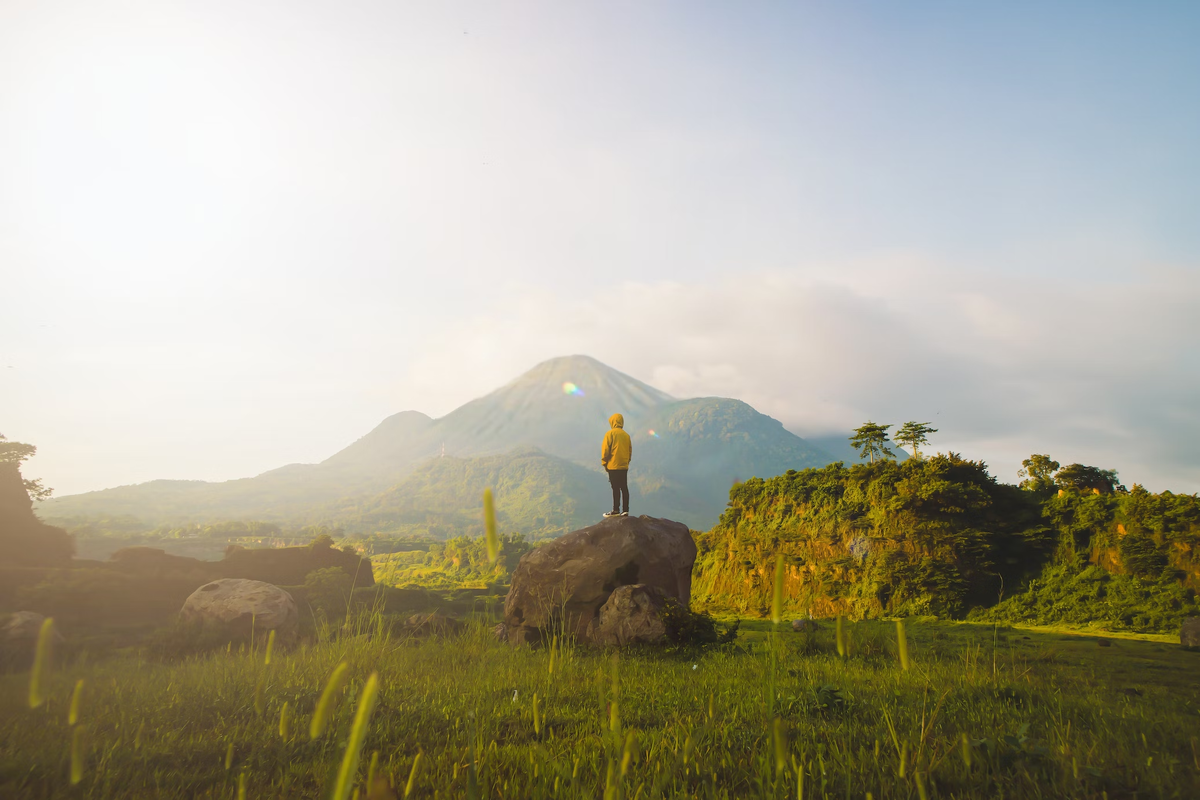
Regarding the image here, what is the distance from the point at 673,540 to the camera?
1550 centimetres

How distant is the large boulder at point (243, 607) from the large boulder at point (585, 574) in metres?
6.22

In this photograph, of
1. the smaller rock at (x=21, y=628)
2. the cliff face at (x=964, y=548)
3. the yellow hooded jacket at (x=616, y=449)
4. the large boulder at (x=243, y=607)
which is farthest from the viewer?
the cliff face at (x=964, y=548)

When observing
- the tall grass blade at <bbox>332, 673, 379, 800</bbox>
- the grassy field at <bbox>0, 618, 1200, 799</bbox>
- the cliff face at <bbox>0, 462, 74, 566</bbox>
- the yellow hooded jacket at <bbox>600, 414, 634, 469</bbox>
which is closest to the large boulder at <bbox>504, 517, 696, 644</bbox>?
the yellow hooded jacket at <bbox>600, 414, 634, 469</bbox>

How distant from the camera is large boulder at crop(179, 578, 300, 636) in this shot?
1428cm

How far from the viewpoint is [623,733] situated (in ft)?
13.5

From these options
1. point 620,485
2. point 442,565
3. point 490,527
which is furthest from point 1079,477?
point 442,565

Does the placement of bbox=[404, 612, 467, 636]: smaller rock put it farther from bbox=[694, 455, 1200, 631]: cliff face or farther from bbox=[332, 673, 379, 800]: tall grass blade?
bbox=[332, 673, 379, 800]: tall grass blade

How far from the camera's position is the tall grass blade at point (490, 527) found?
201 centimetres

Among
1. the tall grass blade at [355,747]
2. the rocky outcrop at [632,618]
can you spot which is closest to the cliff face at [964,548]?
the rocky outcrop at [632,618]

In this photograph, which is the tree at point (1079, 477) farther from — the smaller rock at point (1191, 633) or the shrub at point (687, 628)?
the shrub at point (687, 628)

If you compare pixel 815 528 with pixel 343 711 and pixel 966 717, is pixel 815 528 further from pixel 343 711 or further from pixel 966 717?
pixel 343 711

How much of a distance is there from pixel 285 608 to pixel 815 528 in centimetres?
2358

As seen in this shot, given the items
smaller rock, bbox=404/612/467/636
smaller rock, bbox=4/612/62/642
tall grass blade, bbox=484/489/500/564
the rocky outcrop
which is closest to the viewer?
tall grass blade, bbox=484/489/500/564

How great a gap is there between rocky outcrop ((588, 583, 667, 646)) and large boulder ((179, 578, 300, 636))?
8883 mm
